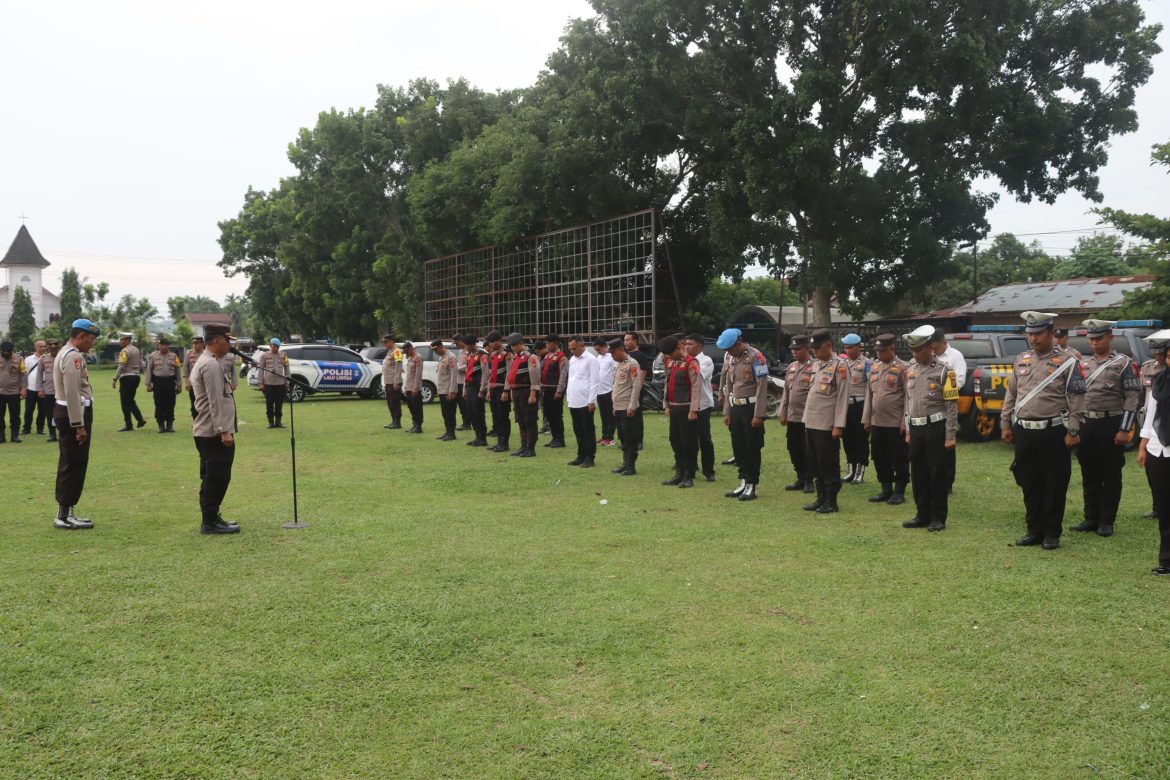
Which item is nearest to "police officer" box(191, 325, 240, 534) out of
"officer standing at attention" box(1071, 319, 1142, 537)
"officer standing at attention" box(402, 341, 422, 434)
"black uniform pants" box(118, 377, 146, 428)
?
"officer standing at attention" box(1071, 319, 1142, 537)

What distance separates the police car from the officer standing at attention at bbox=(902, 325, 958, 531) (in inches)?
770

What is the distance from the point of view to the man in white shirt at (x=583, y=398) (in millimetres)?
12383

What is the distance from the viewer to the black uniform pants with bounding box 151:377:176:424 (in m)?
16.3

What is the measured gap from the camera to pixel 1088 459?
307 inches

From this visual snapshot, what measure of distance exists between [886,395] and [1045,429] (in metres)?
2.23

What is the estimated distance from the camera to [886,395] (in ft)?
30.3

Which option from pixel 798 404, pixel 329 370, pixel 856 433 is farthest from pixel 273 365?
pixel 856 433

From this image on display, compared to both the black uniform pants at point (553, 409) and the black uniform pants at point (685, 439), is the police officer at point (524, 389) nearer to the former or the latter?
the black uniform pants at point (553, 409)

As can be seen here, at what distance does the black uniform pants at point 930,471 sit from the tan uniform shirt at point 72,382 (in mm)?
7460

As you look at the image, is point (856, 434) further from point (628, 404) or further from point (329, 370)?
point (329, 370)

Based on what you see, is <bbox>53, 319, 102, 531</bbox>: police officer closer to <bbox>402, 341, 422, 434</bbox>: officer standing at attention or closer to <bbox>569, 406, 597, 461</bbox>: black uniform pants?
<bbox>569, 406, 597, 461</bbox>: black uniform pants

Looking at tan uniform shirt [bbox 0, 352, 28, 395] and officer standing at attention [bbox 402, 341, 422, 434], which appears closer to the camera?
tan uniform shirt [bbox 0, 352, 28, 395]

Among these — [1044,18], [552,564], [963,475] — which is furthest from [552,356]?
[1044,18]

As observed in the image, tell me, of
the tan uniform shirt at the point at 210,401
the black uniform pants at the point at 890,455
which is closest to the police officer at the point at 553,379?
the black uniform pants at the point at 890,455
